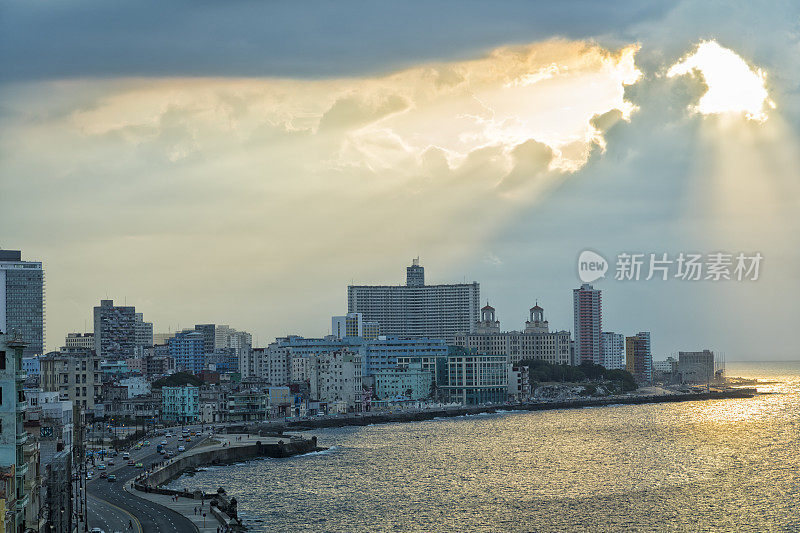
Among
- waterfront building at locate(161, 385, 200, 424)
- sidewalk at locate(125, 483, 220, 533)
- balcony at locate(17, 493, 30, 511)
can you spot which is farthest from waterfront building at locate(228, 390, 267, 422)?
balcony at locate(17, 493, 30, 511)

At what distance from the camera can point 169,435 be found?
410 ft

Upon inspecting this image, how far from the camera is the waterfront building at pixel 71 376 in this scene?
112m

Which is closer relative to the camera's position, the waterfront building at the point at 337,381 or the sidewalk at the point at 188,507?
the sidewalk at the point at 188,507

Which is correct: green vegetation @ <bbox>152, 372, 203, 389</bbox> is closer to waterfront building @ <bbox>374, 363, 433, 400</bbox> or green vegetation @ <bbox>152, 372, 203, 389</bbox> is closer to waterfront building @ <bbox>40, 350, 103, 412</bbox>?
waterfront building @ <bbox>374, 363, 433, 400</bbox>

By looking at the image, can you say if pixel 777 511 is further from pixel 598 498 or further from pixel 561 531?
pixel 561 531

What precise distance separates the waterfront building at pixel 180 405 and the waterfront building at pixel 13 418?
348ft

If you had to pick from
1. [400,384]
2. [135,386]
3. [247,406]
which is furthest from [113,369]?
[400,384]

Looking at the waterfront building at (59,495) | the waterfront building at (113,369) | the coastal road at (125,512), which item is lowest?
the coastal road at (125,512)

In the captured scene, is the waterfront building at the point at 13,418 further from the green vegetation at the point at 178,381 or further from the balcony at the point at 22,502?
the green vegetation at the point at 178,381

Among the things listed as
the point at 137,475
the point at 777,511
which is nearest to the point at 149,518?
the point at 137,475

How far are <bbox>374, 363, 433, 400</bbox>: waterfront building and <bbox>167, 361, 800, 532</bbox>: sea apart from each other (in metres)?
51.3

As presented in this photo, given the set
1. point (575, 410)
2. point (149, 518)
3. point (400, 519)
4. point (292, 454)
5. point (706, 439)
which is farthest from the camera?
point (575, 410)

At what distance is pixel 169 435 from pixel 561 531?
7019cm

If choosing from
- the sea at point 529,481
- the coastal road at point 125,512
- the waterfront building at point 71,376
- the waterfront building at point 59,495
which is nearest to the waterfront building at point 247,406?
the sea at point 529,481
